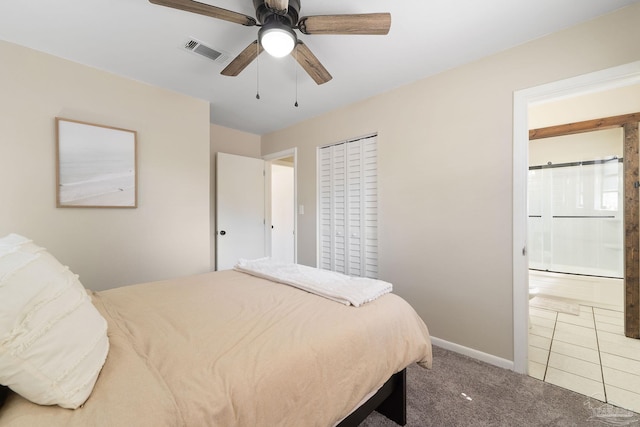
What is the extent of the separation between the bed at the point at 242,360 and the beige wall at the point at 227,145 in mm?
2037

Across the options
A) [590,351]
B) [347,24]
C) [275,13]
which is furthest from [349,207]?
[590,351]

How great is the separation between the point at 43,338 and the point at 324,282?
1.27 metres

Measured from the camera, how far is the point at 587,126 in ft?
8.99

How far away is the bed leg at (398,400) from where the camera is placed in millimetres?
1437

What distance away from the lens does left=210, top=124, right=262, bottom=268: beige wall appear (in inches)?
142

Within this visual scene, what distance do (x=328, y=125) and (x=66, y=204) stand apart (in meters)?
2.67

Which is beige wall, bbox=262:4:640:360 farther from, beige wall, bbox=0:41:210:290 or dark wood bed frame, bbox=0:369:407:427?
beige wall, bbox=0:41:210:290

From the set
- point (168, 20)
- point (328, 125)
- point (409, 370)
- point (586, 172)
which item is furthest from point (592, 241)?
point (168, 20)

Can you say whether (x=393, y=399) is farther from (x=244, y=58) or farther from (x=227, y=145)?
(x=227, y=145)

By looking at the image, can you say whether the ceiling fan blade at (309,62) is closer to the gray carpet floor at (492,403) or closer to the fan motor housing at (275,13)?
the fan motor housing at (275,13)

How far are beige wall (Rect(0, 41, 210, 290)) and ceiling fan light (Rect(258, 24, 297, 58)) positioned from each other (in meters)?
1.80

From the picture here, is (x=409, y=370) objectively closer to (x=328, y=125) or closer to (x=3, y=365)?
(x=3, y=365)

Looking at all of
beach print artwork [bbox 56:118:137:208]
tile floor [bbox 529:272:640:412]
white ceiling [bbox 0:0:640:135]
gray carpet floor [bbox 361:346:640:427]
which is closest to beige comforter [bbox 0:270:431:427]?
gray carpet floor [bbox 361:346:640:427]

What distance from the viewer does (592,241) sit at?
12.3 feet
